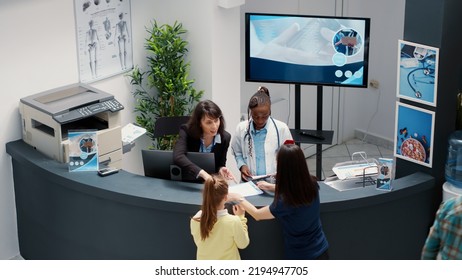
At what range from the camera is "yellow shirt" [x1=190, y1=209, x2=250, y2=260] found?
445 centimetres

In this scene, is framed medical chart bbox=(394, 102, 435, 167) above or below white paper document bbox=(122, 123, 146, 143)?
above

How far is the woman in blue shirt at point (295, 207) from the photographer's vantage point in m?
4.42

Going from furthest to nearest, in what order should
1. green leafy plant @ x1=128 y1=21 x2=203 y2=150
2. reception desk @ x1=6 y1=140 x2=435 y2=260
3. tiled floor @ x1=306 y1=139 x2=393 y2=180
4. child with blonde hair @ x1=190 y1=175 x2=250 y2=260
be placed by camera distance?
tiled floor @ x1=306 y1=139 x2=393 y2=180 < green leafy plant @ x1=128 y1=21 x2=203 y2=150 < reception desk @ x1=6 y1=140 x2=435 y2=260 < child with blonde hair @ x1=190 y1=175 x2=250 y2=260

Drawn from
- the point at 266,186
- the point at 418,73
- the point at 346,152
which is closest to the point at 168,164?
the point at 266,186

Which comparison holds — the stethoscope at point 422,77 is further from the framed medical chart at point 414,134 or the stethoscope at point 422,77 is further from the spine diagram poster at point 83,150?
the spine diagram poster at point 83,150

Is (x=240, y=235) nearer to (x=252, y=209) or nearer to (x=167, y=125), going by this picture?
(x=252, y=209)

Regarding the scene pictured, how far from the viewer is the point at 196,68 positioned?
7070 mm

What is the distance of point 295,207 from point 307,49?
2390mm

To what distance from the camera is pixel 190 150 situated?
557 cm

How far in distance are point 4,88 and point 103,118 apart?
0.73 metres

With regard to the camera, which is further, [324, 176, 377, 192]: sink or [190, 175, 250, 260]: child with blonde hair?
[324, 176, 377, 192]: sink

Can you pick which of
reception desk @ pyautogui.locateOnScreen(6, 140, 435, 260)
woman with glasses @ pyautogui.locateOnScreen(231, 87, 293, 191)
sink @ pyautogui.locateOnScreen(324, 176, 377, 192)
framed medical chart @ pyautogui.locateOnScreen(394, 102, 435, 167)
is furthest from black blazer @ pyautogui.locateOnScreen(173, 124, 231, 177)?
framed medical chart @ pyautogui.locateOnScreen(394, 102, 435, 167)

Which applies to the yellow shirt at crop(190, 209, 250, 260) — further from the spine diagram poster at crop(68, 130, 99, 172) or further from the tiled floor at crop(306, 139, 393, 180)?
the tiled floor at crop(306, 139, 393, 180)

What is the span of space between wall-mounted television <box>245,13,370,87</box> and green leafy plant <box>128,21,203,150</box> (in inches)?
23.9
